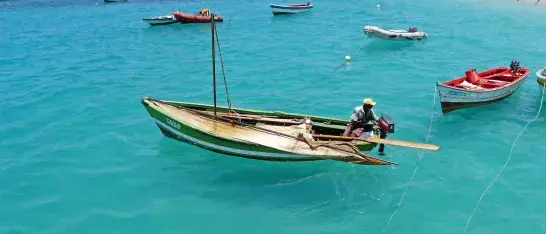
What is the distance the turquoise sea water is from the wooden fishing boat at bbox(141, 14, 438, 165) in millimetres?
1295

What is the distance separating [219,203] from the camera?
16.4 meters

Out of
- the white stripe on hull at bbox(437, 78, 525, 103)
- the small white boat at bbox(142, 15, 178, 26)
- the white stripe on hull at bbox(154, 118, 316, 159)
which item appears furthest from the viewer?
the small white boat at bbox(142, 15, 178, 26)

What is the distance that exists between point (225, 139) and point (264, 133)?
1.61 m

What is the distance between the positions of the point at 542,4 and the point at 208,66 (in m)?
45.2

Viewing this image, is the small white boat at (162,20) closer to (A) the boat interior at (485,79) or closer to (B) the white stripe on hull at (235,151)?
(B) the white stripe on hull at (235,151)

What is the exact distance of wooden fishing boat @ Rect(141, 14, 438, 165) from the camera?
16.1 m

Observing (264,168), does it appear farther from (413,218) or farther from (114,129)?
(114,129)

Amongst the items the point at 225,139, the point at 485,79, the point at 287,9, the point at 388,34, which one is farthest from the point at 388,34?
the point at 225,139

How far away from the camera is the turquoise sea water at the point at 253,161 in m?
15.8

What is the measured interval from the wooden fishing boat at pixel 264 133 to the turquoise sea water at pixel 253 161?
1.29 meters

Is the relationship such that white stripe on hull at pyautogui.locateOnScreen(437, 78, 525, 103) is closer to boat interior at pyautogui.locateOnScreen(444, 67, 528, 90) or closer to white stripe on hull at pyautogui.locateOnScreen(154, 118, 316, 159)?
boat interior at pyautogui.locateOnScreen(444, 67, 528, 90)

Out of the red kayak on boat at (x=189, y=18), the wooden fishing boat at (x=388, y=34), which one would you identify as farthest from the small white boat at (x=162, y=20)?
the wooden fishing boat at (x=388, y=34)

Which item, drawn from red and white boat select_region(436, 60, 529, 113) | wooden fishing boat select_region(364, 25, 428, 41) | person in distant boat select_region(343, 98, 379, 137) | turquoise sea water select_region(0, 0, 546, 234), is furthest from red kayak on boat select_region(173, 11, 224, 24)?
person in distant boat select_region(343, 98, 379, 137)

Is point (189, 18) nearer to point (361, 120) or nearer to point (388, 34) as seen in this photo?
point (388, 34)
